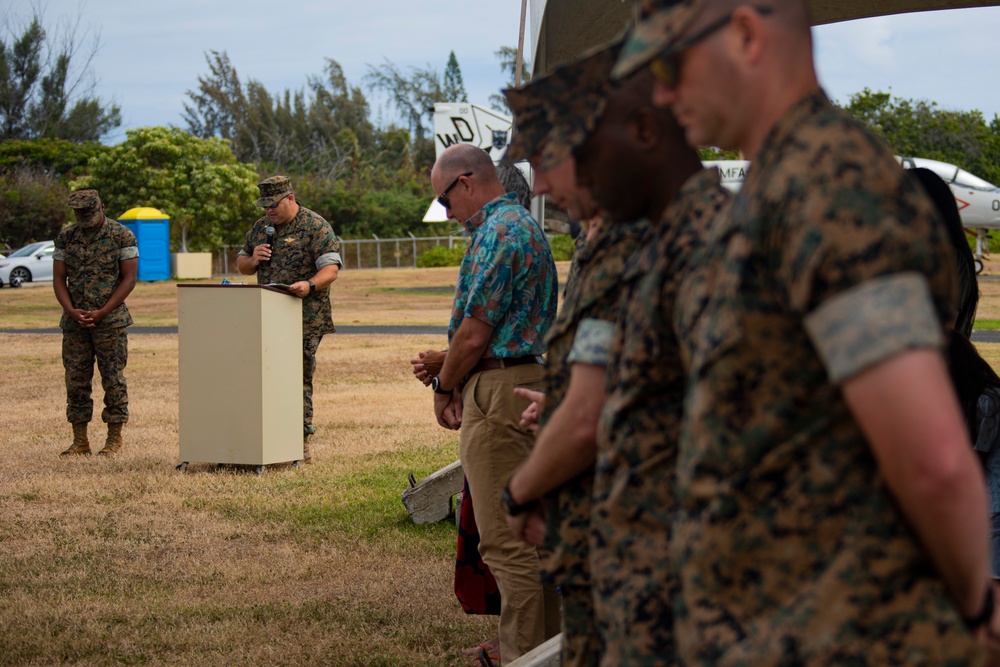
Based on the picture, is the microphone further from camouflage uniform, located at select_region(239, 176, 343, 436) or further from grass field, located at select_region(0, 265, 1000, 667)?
grass field, located at select_region(0, 265, 1000, 667)

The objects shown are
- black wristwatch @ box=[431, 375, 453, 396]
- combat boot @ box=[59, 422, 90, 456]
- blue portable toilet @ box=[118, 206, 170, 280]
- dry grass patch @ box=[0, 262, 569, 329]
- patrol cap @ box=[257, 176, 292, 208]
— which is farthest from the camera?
blue portable toilet @ box=[118, 206, 170, 280]

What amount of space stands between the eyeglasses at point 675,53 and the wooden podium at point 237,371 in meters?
6.39

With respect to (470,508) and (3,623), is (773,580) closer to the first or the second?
(470,508)

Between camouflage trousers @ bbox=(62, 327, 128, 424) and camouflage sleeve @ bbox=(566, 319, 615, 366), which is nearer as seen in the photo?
camouflage sleeve @ bbox=(566, 319, 615, 366)

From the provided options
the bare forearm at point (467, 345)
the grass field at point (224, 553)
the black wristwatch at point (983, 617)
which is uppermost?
the bare forearm at point (467, 345)

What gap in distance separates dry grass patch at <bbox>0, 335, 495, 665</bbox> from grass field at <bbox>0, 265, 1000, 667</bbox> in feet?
0.04

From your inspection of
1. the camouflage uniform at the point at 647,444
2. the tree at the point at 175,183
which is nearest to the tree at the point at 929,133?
the tree at the point at 175,183

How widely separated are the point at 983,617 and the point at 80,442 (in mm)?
8548

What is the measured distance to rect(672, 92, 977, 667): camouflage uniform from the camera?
1.31m

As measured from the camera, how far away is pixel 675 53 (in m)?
1.52

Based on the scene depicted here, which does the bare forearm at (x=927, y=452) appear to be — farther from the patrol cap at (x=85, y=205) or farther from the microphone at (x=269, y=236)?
the patrol cap at (x=85, y=205)

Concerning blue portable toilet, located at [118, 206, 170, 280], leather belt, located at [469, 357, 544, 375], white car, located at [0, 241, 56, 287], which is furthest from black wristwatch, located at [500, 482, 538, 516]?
blue portable toilet, located at [118, 206, 170, 280]

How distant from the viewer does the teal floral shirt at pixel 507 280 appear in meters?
3.95

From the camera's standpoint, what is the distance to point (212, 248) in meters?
49.5
